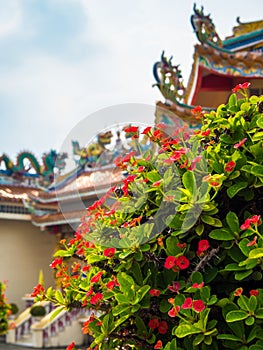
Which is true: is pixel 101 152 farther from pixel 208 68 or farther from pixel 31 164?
pixel 208 68

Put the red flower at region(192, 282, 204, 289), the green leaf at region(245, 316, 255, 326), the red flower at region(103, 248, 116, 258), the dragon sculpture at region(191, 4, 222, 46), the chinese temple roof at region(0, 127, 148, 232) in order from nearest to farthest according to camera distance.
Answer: the green leaf at region(245, 316, 255, 326) < the red flower at region(192, 282, 204, 289) < the red flower at region(103, 248, 116, 258) < the dragon sculpture at region(191, 4, 222, 46) < the chinese temple roof at region(0, 127, 148, 232)

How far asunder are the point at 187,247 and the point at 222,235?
156mm

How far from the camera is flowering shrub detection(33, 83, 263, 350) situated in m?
1.63

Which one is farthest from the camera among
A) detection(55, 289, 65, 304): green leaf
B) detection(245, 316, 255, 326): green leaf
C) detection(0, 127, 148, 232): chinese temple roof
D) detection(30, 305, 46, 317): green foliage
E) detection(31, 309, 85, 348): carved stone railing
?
detection(0, 127, 148, 232): chinese temple roof

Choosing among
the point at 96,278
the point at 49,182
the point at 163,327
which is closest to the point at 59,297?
the point at 96,278

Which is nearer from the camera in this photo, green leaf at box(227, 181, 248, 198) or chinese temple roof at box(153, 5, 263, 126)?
green leaf at box(227, 181, 248, 198)

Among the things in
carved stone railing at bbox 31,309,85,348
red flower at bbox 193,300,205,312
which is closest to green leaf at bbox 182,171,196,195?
red flower at bbox 193,300,205,312

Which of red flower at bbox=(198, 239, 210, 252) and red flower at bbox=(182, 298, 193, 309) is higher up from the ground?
red flower at bbox=(198, 239, 210, 252)

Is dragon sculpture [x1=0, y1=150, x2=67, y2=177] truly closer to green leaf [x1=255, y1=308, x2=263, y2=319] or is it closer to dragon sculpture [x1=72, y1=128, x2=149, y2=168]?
dragon sculpture [x1=72, y1=128, x2=149, y2=168]

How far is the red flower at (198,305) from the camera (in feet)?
5.18

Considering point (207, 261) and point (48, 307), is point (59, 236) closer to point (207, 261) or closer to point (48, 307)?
point (48, 307)

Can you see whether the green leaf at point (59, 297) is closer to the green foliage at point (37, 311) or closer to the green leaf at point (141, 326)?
the green leaf at point (141, 326)

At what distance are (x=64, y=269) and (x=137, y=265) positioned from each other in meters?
0.47

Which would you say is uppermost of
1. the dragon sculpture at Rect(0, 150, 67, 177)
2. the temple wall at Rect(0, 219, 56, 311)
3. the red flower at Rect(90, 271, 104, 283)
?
the dragon sculpture at Rect(0, 150, 67, 177)
